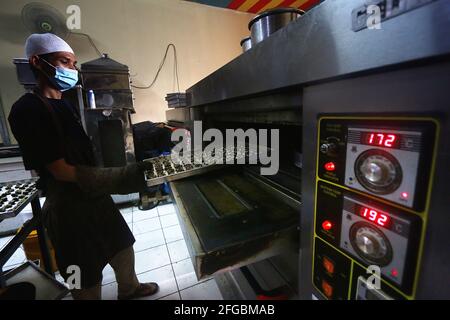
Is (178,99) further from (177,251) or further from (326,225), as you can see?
(326,225)

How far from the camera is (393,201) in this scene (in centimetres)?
35

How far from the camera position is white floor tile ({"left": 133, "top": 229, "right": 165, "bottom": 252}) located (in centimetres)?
212

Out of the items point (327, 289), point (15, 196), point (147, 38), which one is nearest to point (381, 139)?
point (327, 289)

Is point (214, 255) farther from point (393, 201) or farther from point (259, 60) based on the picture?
point (259, 60)

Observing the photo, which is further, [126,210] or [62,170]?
[126,210]

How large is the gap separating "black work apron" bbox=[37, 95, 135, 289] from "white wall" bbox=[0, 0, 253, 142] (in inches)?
105

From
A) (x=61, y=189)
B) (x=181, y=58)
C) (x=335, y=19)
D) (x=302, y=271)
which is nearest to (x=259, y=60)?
(x=335, y=19)

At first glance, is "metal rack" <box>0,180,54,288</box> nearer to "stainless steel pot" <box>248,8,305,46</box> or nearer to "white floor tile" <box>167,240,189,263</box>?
"white floor tile" <box>167,240,189,263</box>

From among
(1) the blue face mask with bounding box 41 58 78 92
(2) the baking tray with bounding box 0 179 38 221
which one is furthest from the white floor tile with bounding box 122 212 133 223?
(1) the blue face mask with bounding box 41 58 78 92

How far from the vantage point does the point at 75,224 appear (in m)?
1.15

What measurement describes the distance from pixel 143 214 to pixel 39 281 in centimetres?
143

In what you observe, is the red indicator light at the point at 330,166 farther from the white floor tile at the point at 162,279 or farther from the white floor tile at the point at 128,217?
the white floor tile at the point at 128,217

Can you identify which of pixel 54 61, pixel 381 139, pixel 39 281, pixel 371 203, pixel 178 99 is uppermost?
pixel 54 61
